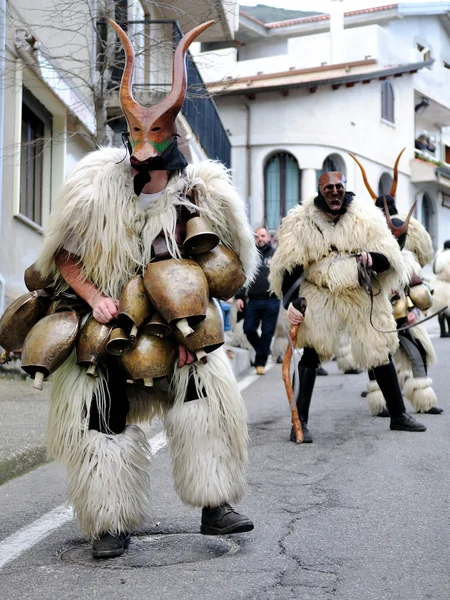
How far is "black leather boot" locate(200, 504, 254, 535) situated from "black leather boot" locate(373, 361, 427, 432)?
347 centimetres

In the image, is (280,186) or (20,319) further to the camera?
(280,186)

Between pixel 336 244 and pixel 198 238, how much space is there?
312 cm

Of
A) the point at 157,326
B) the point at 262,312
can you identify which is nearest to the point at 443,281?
the point at 262,312

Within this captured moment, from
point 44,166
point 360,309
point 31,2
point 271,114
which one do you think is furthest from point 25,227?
point 271,114

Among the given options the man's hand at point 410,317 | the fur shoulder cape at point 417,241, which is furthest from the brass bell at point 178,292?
the fur shoulder cape at point 417,241

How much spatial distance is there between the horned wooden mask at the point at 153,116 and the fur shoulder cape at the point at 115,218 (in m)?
0.17

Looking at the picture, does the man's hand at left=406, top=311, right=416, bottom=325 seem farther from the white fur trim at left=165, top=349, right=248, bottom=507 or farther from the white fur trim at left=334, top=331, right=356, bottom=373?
the white fur trim at left=165, top=349, right=248, bottom=507

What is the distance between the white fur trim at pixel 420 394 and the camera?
8570 millimetres

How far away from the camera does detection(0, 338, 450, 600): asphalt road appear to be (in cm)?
356

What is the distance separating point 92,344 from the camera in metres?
3.97

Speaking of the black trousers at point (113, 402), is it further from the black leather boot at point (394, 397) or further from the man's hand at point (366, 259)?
the black leather boot at point (394, 397)

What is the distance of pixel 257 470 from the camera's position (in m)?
6.12

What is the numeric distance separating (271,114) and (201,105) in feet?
46.4

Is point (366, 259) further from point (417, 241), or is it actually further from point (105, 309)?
point (105, 309)
